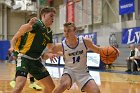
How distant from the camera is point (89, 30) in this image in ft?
80.1

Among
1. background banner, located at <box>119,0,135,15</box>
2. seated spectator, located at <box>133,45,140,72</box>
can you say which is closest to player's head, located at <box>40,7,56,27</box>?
seated spectator, located at <box>133,45,140,72</box>

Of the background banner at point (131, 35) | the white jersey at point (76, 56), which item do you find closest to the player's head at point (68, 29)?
the white jersey at point (76, 56)

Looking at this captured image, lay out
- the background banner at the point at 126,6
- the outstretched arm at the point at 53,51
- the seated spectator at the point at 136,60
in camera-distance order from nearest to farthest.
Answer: the outstretched arm at the point at 53,51
the seated spectator at the point at 136,60
the background banner at the point at 126,6

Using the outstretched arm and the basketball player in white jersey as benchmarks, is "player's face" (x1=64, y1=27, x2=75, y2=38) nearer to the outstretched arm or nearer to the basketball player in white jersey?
the basketball player in white jersey

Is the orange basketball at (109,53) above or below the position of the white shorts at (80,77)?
above

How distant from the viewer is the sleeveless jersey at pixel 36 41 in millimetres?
5098

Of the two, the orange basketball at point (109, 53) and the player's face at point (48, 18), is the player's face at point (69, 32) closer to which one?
the player's face at point (48, 18)

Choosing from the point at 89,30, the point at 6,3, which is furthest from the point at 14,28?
the point at 89,30

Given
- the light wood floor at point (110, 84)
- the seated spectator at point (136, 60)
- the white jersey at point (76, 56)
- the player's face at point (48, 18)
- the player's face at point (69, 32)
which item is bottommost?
the light wood floor at point (110, 84)

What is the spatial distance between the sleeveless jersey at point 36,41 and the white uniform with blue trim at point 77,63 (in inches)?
15.5

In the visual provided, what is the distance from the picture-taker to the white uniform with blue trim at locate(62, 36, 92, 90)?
5.02 meters

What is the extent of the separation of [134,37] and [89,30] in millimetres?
7202

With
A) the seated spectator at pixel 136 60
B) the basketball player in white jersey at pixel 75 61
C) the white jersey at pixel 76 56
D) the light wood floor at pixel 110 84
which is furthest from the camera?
the seated spectator at pixel 136 60

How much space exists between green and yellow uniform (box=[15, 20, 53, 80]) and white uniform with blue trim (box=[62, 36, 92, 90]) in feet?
1.32
